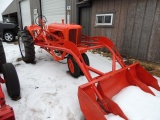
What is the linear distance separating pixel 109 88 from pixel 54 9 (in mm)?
8111

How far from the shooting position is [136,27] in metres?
4.59

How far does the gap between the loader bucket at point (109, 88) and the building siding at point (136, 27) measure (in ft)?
7.08

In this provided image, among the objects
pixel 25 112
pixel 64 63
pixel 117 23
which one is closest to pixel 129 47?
pixel 117 23

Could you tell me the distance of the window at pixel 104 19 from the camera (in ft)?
17.4

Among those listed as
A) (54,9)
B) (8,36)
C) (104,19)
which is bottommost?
(8,36)

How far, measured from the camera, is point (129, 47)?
492 cm

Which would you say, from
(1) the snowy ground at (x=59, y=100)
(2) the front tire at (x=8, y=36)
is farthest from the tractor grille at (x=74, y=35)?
(2) the front tire at (x=8, y=36)

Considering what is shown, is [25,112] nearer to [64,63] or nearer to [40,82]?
[40,82]

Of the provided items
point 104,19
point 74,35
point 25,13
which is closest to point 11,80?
point 74,35

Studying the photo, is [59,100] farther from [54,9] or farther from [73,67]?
[54,9]

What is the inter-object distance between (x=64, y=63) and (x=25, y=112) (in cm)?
221

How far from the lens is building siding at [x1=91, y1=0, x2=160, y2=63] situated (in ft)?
13.7

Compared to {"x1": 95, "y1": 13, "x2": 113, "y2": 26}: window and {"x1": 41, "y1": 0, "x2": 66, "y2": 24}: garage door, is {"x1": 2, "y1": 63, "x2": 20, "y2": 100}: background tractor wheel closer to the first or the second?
{"x1": 95, "y1": 13, "x2": 113, "y2": 26}: window

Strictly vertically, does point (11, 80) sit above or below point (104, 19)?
below
